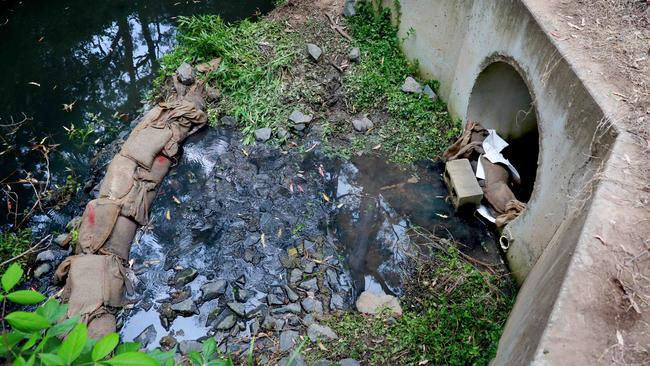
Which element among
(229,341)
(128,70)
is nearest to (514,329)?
(229,341)

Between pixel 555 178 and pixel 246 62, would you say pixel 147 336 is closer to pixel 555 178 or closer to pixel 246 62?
pixel 555 178

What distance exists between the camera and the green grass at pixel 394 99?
241 inches

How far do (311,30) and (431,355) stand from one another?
5.68m

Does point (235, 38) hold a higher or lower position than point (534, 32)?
lower

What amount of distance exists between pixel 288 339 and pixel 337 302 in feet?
2.18

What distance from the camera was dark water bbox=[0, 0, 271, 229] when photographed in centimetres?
641

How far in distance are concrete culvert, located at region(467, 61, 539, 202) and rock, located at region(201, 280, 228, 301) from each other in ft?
12.2

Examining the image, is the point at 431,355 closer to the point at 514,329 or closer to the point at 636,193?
the point at 514,329

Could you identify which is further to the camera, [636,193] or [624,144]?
[624,144]

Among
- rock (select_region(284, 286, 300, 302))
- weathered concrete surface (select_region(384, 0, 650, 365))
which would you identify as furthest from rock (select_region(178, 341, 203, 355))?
weathered concrete surface (select_region(384, 0, 650, 365))

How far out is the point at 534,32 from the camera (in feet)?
14.4

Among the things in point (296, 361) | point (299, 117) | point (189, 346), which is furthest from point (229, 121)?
point (296, 361)

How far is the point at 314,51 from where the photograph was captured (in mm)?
7117

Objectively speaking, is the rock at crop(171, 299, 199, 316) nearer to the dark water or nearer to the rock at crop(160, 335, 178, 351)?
the rock at crop(160, 335, 178, 351)
